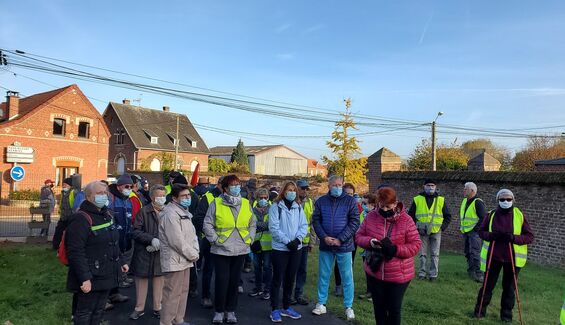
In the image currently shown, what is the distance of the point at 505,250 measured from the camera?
5832mm

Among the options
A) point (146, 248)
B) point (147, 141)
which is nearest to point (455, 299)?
point (146, 248)

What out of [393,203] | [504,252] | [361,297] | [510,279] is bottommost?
[361,297]

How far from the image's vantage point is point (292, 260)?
5.93 m

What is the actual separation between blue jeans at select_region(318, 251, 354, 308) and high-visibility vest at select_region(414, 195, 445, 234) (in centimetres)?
265

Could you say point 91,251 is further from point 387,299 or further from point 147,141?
point 147,141

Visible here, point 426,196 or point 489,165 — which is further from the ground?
point 489,165

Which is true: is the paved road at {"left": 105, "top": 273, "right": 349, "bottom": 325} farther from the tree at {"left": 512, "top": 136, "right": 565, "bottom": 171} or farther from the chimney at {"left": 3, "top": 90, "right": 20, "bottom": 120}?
the tree at {"left": 512, "top": 136, "right": 565, "bottom": 171}

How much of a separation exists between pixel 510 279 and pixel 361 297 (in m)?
2.24

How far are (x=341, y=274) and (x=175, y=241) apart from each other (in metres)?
2.52

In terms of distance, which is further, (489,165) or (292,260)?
(489,165)

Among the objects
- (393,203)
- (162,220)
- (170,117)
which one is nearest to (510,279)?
(393,203)

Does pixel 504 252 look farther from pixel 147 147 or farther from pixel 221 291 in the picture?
pixel 147 147

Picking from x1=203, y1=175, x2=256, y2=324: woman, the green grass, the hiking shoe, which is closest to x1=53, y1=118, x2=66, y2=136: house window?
the green grass

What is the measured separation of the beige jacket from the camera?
5074mm
